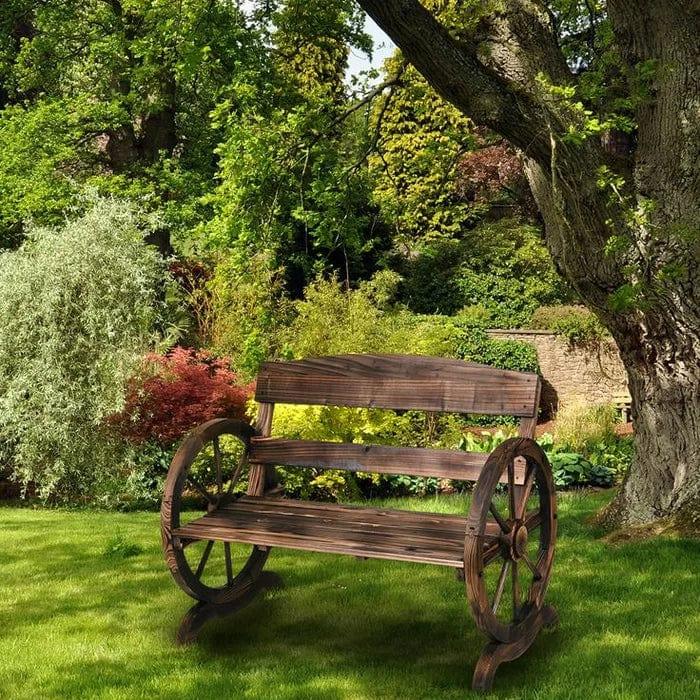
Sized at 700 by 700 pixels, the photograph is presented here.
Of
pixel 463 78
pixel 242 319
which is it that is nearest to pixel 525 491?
pixel 463 78

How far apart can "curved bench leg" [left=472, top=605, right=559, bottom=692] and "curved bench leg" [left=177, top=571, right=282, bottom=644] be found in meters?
1.43

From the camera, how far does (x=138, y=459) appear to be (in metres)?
11.8

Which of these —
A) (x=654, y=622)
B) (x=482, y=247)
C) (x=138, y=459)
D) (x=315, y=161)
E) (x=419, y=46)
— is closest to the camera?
(x=654, y=622)

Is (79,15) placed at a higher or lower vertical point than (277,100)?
higher

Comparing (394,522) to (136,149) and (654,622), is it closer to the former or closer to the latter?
(654,622)

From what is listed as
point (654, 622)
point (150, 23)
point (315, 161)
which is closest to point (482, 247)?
point (150, 23)

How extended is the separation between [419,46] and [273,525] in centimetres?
286

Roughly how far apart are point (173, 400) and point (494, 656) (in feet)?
24.6

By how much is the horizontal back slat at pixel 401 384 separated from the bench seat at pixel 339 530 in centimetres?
56

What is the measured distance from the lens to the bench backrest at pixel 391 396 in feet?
15.8

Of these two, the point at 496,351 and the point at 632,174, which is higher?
the point at 632,174

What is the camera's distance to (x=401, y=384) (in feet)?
17.1

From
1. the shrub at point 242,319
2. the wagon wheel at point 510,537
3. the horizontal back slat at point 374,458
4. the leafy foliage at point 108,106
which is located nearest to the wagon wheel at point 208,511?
Result: the horizontal back slat at point 374,458

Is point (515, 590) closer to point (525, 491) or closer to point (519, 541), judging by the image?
point (519, 541)
